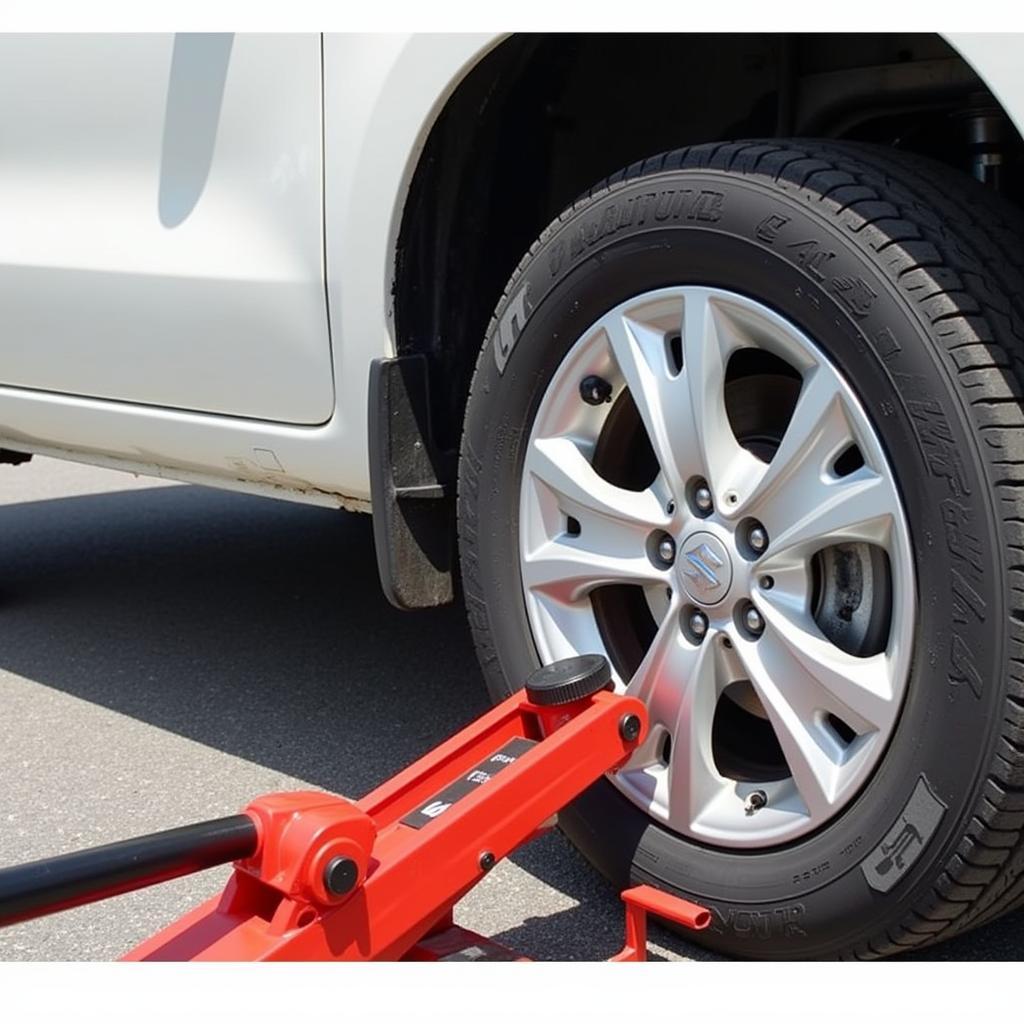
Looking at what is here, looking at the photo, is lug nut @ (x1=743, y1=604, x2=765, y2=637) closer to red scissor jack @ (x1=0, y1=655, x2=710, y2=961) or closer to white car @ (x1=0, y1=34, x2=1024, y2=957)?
white car @ (x1=0, y1=34, x2=1024, y2=957)

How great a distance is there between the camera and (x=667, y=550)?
1.87 m

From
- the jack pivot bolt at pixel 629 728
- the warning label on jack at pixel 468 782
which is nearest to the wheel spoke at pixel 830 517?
the jack pivot bolt at pixel 629 728

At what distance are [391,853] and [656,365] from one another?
67 cm

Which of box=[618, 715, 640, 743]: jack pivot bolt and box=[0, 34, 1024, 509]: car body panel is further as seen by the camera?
box=[0, 34, 1024, 509]: car body panel

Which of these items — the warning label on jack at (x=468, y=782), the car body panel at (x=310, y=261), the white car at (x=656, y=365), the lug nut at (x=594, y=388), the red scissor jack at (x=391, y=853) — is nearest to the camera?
the red scissor jack at (x=391, y=853)

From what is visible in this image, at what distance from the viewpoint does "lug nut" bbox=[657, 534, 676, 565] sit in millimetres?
1862

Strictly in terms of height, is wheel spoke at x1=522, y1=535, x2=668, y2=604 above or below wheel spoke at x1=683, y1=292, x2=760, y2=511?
below

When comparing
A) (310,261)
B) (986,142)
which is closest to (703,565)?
(986,142)

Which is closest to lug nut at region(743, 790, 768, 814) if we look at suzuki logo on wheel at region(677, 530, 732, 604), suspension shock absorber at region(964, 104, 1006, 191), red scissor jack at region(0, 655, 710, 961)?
red scissor jack at region(0, 655, 710, 961)

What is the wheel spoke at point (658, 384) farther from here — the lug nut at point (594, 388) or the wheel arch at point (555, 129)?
the wheel arch at point (555, 129)

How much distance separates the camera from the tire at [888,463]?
1.54 m

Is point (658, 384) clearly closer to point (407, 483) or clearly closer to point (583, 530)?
point (583, 530)

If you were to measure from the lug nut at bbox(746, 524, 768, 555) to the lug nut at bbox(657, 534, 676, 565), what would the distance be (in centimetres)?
11

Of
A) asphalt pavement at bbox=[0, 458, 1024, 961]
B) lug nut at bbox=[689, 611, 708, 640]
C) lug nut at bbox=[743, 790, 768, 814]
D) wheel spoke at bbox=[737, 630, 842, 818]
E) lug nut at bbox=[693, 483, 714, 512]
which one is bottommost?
asphalt pavement at bbox=[0, 458, 1024, 961]
